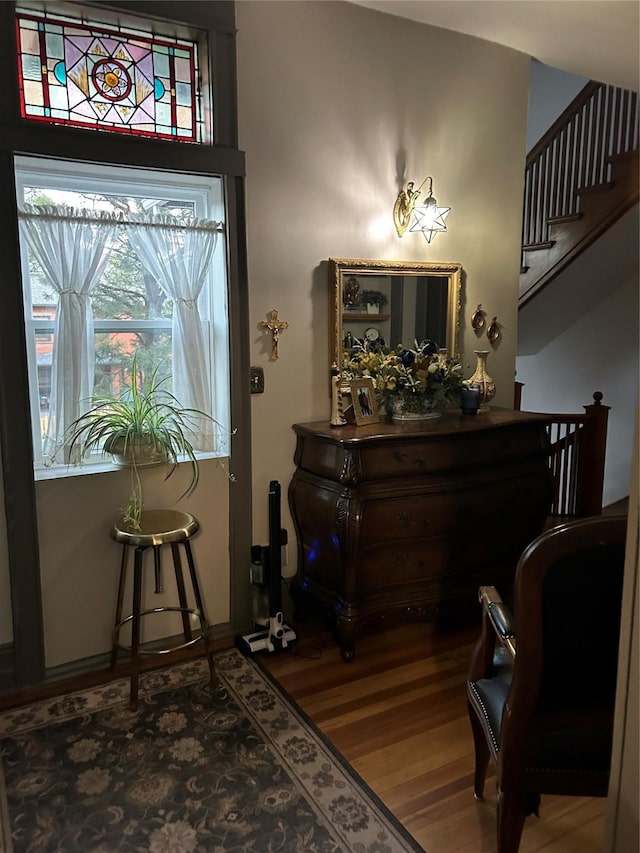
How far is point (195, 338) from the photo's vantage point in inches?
109

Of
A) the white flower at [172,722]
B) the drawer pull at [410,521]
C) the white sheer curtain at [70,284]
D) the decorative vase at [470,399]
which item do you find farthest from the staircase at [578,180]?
the white flower at [172,722]

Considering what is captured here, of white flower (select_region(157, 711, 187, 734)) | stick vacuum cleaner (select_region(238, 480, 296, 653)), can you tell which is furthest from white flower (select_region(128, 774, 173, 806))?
stick vacuum cleaner (select_region(238, 480, 296, 653))

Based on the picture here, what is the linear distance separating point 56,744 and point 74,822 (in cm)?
41

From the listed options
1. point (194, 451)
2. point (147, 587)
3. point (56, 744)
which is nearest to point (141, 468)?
point (194, 451)

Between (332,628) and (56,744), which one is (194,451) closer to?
(332,628)

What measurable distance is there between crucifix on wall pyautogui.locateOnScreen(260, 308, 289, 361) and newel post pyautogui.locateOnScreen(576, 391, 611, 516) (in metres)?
2.50

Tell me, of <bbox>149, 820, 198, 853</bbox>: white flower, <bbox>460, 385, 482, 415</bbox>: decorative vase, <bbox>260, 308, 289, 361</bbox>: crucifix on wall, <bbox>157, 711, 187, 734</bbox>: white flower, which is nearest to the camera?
<bbox>149, 820, 198, 853</bbox>: white flower

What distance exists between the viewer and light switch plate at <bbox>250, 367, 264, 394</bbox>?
2.89 metres

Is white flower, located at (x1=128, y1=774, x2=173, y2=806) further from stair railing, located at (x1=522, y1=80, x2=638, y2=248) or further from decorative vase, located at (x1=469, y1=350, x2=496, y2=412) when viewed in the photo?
stair railing, located at (x1=522, y1=80, x2=638, y2=248)

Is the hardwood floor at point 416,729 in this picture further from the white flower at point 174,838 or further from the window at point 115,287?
the window at point 115,287

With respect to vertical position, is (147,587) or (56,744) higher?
(147,587)

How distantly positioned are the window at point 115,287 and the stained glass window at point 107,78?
0.67 feet

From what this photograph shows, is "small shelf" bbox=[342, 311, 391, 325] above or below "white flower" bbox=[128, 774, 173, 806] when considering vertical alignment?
above

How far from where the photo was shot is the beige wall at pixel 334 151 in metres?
2.80
